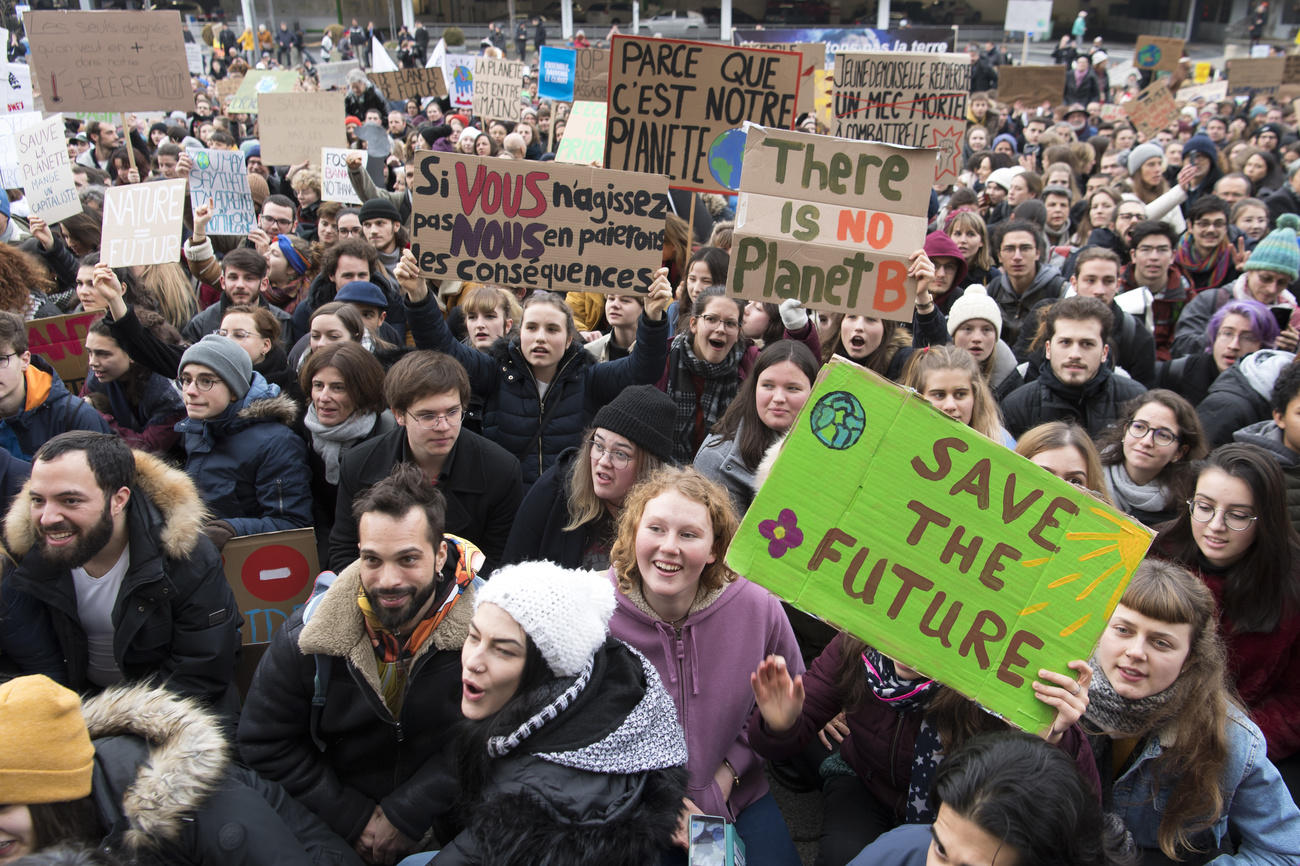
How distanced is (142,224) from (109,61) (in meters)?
3.37

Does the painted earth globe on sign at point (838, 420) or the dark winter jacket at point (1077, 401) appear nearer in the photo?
the painted earth globe on sign at point (838, 420)

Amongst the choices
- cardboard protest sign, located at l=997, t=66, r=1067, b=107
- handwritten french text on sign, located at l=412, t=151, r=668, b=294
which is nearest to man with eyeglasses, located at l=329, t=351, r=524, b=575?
handwritten french text on sign, located at l=412, t=151, r=668, b=294

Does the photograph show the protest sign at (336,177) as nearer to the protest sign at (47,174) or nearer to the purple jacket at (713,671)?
the protest sign at (47,174)

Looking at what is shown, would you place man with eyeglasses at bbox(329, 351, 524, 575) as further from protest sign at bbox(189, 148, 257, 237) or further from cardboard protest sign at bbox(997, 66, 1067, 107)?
cardboard protest sign at bbox(997, 66, 1067, 107)

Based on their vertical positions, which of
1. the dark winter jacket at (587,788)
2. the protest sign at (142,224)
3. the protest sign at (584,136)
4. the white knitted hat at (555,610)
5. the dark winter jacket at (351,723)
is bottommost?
the dark winter jacket at (351,723)

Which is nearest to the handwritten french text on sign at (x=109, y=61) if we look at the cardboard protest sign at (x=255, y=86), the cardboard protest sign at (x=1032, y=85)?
the cardboard protest sign at (x=255, y=86)

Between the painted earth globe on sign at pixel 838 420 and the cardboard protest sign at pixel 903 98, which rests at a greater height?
the cardboard protest sign at pixel 903 98

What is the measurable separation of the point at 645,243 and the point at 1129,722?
10.8ft

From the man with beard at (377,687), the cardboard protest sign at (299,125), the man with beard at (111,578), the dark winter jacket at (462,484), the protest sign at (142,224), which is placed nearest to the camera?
the man with beard at (377,687)

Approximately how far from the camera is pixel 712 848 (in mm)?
2293

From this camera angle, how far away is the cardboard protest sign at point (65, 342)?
5.32m

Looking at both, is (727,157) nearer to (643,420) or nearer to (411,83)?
(643,420)

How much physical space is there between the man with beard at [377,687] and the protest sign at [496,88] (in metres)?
11.4

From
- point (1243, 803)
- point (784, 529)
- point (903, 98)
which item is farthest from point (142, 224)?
point (1243, 803)
